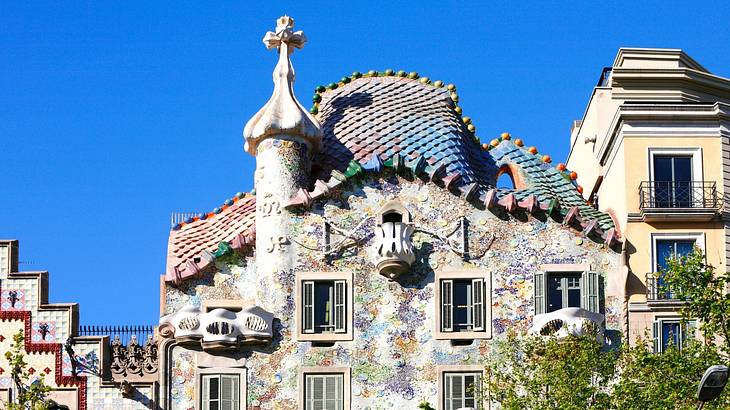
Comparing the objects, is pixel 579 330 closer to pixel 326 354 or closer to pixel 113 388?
pixel 326 354

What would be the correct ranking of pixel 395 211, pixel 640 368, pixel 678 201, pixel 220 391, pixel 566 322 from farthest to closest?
pixel 678 201
pixel 395 211
pixel 220 391
pixel 566 322
pixel 640 368

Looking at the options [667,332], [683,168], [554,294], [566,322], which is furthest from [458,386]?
[683,168]

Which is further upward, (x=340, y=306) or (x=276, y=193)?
(x=276, y=193)

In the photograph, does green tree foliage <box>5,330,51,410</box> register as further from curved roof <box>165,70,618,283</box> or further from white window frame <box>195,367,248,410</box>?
curved roof <box>165,70,618,283</box>

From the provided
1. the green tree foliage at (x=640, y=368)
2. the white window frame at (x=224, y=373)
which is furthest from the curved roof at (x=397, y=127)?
the green tree foliage at (x=640, y=368)

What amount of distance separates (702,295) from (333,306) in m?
9.15

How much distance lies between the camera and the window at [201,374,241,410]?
52719 millimetres

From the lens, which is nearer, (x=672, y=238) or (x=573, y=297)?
(x=573, y=297)

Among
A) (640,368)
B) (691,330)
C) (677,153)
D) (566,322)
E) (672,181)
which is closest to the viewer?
(640,368)

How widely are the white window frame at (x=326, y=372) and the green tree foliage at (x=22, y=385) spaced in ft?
18.5

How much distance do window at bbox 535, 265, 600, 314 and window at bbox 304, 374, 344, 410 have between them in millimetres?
4767

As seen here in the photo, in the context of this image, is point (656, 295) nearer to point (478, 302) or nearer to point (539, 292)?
point (539, 292)

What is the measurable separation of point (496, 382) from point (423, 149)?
7.21 meters

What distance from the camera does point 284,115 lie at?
2142 inches
